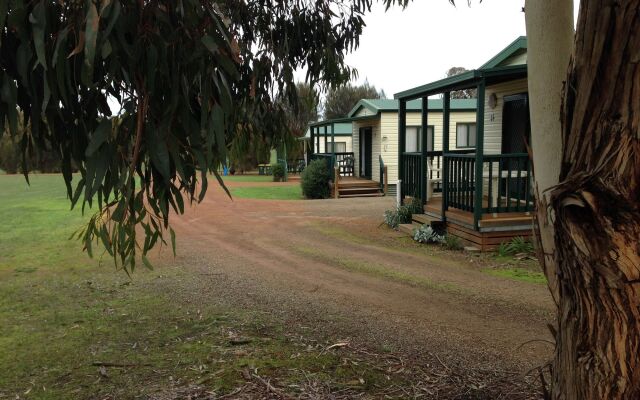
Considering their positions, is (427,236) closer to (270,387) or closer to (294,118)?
(294,118)

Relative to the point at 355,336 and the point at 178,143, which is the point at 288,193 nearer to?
the point at 355,336

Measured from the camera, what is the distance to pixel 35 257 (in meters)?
9.23

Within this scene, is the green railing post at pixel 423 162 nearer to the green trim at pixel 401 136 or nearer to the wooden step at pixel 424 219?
the wooden step at pixel 424 219

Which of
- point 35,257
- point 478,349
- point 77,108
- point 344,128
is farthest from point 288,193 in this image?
point 77,108

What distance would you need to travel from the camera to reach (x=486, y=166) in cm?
1102

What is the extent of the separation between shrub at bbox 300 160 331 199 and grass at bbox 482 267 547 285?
13209 millimetres

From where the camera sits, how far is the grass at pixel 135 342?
3818 millimetres

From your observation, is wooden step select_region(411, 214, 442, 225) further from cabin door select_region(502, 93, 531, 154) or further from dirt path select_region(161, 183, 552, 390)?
cabin door select_region(502, 93, 531, 154)

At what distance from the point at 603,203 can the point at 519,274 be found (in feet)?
19.1

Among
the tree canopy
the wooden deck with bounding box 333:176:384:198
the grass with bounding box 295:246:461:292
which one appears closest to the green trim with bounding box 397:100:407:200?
the grass with bounding box 295:246:461:292

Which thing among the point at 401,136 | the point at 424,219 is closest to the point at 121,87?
the point at 424,219

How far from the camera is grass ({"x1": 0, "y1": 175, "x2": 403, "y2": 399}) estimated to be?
3.82 meters

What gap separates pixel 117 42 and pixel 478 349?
144 inches

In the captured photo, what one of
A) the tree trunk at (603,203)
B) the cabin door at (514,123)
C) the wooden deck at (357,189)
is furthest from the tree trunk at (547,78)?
the wooden deck at (357,189)
